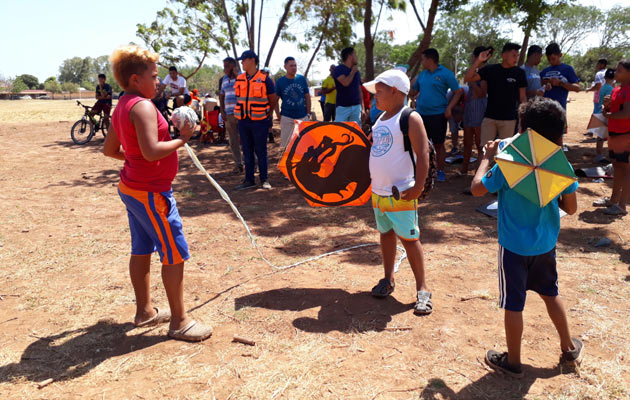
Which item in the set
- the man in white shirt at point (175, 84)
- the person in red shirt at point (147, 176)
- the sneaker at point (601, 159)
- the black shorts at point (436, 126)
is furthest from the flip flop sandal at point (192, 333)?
the man in white shirt at point (175, 84)

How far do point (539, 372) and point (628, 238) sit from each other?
3.30 m

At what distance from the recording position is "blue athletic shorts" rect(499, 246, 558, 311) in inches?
104

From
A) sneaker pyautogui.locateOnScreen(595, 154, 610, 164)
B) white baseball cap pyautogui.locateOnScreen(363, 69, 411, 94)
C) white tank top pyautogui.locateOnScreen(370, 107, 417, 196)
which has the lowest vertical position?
sneaker pyautogui.locateOnScreen(595, 154, 610, 164)

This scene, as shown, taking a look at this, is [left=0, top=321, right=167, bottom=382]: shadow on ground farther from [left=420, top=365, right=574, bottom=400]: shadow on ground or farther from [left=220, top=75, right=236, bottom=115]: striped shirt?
[left=220, top=75, right=236, bottom=115]: striped shirt

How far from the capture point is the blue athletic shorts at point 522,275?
2637 mm

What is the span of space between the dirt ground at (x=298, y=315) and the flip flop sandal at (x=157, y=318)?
0.29 ft

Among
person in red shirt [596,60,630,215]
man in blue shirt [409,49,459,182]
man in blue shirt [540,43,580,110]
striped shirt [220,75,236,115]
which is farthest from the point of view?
striped shirt [220,75,236,115]

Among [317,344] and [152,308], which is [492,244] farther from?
[152,308]

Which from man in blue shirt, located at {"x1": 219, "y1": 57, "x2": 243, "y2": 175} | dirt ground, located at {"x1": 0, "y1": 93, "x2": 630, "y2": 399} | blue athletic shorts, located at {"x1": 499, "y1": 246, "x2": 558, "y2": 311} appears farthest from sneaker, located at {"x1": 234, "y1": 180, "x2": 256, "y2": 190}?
blue athletic shorts, located at {"x1": 499, "y1": 246, "x2": 558, "y2": 311}

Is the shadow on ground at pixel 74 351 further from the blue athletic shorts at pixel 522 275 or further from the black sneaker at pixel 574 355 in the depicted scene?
the black sneaker at pixel 574 355

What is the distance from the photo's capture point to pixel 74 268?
15.1 ft

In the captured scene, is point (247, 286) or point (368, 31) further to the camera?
point (368, 31)

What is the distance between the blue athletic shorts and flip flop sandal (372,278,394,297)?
1.27m

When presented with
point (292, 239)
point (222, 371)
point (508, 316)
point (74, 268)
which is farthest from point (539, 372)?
point (74, 268)
